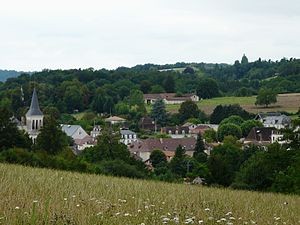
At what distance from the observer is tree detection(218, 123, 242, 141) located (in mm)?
106125

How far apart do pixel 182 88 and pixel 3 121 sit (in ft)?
487

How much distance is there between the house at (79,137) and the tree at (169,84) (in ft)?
251

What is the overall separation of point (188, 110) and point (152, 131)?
50.7ft

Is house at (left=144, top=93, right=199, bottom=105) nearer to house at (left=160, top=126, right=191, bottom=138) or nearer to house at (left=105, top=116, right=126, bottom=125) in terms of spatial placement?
house at (left=105, top=116, right=126, bottom=125)

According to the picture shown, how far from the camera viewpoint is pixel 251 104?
144m

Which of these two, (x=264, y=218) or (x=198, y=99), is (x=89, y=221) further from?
(x=198, y=99)

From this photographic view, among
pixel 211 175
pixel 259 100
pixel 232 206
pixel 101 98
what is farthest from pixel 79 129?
pixel 232 206

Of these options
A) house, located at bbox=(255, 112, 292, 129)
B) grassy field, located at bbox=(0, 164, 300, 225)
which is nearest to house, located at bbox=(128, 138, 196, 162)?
house, located at bbox=(255, 112, 292, 129)

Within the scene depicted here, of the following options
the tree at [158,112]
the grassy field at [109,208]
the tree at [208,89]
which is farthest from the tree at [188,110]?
the grassy field at [109,208]

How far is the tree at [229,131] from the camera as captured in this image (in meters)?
106

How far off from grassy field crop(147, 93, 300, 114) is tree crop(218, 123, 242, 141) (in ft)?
70.1

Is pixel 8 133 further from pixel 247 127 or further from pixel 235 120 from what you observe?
pixel 235 120

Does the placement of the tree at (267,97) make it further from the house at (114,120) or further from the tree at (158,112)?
the house at (114,120)

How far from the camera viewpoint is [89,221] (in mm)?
5648
